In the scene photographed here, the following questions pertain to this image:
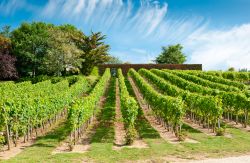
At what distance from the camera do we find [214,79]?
47812 mm

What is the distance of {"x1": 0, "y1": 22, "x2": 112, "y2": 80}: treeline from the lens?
57562 mm

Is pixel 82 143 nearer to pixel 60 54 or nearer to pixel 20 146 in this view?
pixel 20 146

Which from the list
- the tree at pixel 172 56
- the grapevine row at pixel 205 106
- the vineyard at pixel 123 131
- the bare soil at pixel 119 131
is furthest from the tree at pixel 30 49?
the tree at pixel 172 56

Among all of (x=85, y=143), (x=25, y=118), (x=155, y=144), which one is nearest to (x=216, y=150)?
(x=155, y=144)

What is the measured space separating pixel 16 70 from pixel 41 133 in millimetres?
42120

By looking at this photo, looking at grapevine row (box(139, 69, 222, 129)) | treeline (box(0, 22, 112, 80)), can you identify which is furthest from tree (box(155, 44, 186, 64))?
grapevine row (box(139, 69, 222, 129))

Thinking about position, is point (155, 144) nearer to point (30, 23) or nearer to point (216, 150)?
point (216, 150)

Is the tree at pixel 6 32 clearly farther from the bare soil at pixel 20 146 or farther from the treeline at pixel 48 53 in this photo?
the bare soil at pixel 20 146

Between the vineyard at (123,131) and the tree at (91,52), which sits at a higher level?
the tree at (91,52)

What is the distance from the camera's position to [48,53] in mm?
58312

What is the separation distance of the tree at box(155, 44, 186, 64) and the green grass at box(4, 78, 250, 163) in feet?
277

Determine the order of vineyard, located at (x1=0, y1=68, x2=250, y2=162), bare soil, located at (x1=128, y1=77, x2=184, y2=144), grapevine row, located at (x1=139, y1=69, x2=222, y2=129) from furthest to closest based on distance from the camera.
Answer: grapevine row, located at (x1=139, y1=69, x2=222, y2=129), bare soil, located at (x1=128, y1=77, x2=184, y2=144), vineyard, located at (x1=0, y1=68, x2=250, y2=162)

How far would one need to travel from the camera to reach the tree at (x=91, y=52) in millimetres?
61375

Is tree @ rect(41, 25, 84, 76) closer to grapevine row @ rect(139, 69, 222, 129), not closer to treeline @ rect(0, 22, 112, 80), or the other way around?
treeline @ rect(0, 22, 112, 80)
